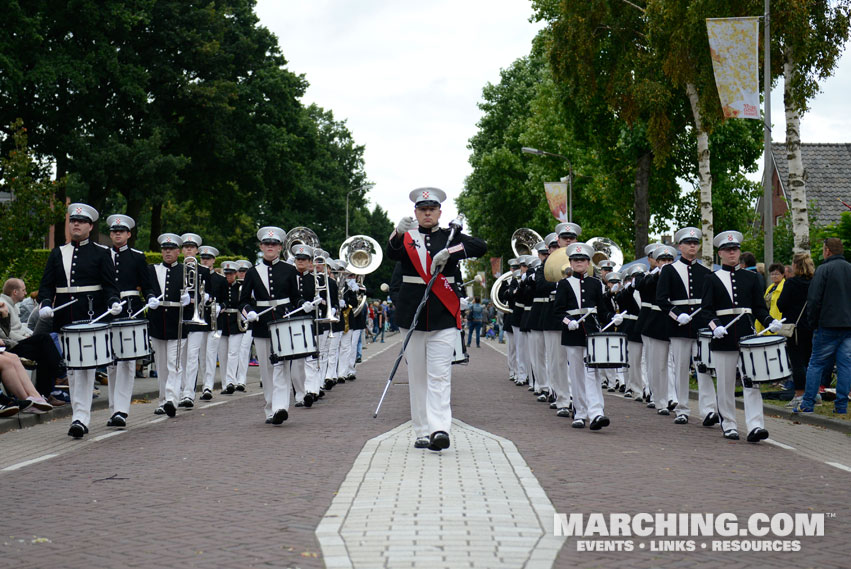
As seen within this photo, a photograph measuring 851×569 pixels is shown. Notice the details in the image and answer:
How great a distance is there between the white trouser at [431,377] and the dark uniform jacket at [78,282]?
4.23 meters

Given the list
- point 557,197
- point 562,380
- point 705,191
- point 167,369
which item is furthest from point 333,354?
point 557,197

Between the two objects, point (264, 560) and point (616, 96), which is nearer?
point (264, 560)

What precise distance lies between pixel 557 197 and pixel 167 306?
27777 mm

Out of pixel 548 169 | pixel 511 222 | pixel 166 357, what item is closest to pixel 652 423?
pixel 166 357

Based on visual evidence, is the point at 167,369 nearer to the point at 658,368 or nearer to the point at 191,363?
the point at 191,363

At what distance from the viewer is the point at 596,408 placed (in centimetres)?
1277

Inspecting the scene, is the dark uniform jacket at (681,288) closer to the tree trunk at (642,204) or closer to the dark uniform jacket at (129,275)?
the dark uniform jacket at (129,275)

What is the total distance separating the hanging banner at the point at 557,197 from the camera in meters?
40.9

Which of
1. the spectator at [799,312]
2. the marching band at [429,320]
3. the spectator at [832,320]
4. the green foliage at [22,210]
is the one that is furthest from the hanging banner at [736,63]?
the green foliage at [22,210]

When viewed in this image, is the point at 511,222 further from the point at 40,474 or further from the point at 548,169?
the point at 40,474

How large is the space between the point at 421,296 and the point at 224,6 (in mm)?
38032

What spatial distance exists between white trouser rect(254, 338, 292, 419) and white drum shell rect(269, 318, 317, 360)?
203 mm

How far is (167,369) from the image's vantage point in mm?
14867

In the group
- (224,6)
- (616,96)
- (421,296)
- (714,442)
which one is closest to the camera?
(421,296)
